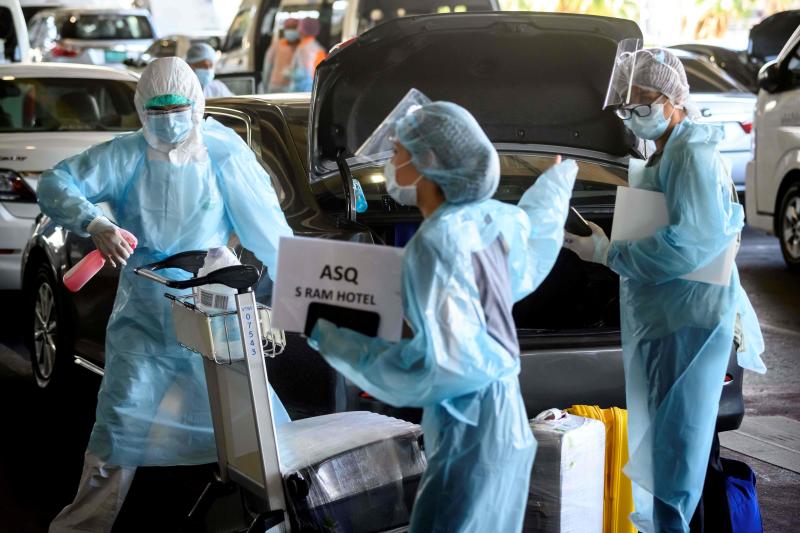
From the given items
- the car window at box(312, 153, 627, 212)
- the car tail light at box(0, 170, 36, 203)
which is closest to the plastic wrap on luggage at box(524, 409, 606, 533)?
the car window at box(312, 153, 627, 212)

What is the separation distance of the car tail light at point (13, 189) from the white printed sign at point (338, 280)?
4.99 meters

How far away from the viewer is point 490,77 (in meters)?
5.38

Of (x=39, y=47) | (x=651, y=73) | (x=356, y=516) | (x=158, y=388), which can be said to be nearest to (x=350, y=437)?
(x=356, y=516)

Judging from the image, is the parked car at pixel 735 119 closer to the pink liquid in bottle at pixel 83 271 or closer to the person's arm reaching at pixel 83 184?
the person's arm reaching at pixel 83 184

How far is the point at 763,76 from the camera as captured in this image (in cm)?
969

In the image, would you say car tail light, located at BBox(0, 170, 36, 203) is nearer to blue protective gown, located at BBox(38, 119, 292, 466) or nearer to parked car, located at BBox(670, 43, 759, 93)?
blue protective gown, located at BBox(38, 119, 292, 466)

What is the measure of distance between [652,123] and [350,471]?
147 cm

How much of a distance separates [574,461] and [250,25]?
1157cm

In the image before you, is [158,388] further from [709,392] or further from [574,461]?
[709,392]

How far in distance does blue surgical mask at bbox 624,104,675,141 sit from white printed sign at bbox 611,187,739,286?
190 millimetres

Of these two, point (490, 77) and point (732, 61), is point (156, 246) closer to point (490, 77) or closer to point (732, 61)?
point (490, 77)

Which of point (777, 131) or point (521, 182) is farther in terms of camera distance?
point (777, 131)

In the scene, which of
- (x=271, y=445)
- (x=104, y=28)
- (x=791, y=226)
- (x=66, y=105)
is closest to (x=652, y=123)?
(x=271, y=445)

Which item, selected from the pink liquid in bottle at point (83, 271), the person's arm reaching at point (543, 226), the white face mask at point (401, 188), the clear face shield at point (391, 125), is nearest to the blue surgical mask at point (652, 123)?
the person's arm reaching at point (543, 226)
